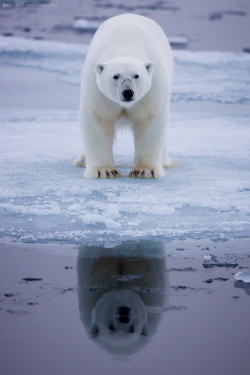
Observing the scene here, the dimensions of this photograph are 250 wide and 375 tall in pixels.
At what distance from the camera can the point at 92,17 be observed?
2867cm

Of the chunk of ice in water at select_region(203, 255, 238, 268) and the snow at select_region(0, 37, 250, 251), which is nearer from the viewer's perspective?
the chunk of ice in water at select_region(203, 255, 238, 268)

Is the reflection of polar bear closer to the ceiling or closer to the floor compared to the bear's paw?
closer to the floor

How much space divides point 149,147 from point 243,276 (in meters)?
2.35

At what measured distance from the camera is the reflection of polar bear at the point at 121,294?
234 centimetres

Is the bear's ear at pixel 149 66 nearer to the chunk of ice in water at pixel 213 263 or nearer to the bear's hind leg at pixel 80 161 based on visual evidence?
the bear's hind leg at pixel 80 161

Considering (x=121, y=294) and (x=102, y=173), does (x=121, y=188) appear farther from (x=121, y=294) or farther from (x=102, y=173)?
(x=121, y=294)

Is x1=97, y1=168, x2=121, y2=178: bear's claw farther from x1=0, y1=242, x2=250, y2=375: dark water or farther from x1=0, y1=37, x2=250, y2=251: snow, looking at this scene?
x1=0, y1=242, x2=250, y2=375: dark water

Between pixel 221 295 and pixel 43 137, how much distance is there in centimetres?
512

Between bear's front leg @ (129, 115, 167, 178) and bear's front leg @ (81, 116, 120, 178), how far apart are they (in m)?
0.18

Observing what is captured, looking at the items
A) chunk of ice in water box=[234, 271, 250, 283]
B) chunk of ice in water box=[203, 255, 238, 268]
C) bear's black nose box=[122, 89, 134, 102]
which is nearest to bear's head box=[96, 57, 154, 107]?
bear's black nose box=[122, 89, 134, 102]

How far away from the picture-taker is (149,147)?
5191 millimetres

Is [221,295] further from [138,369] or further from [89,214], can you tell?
[89,214]

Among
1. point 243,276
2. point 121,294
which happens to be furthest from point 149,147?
point 121,294

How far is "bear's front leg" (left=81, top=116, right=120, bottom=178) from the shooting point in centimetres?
511
